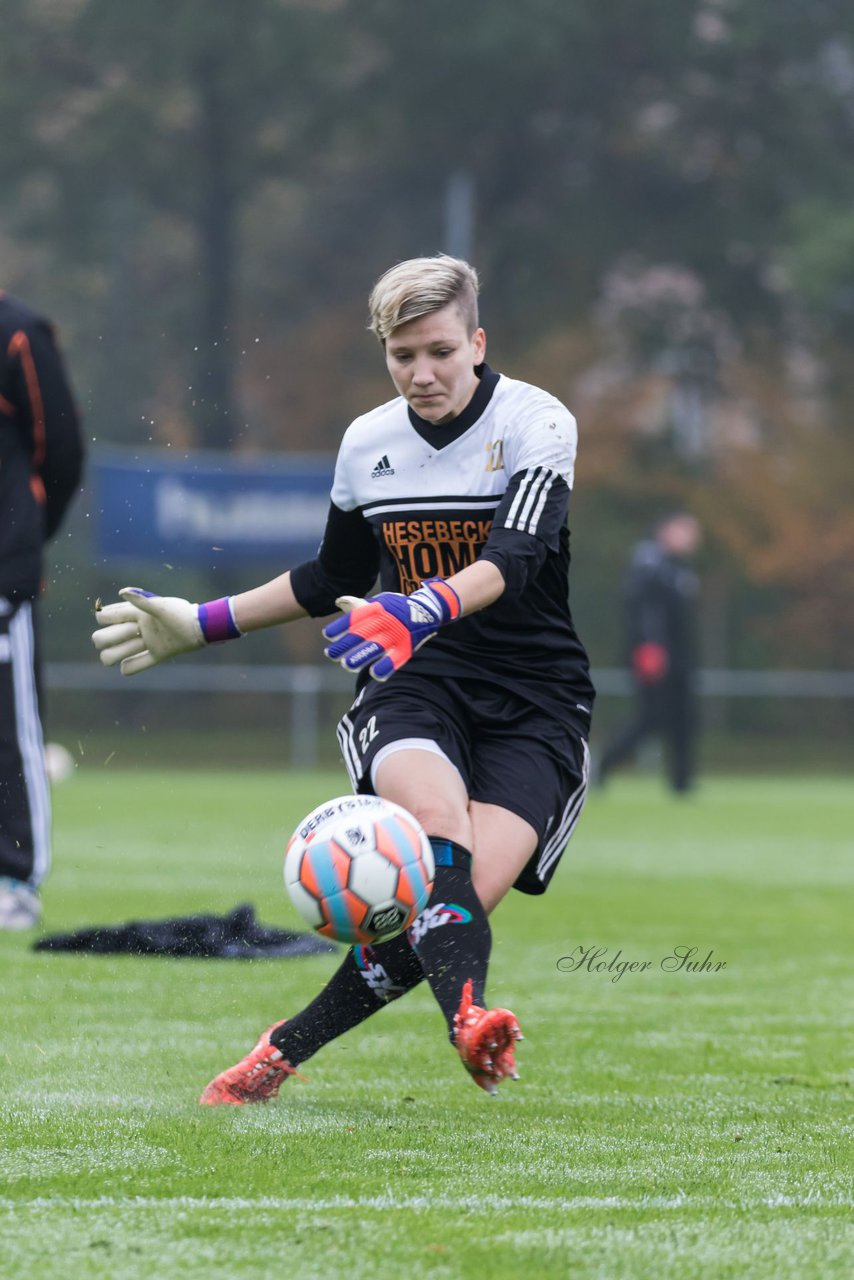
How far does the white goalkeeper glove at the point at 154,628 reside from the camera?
4.64 meters

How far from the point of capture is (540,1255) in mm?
2920

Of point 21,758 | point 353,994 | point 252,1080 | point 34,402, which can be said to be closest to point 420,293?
point 353,994

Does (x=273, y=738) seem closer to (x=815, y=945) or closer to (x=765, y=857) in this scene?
(x=765, y=857)

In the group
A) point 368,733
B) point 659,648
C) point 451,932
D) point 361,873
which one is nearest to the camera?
point 361,873

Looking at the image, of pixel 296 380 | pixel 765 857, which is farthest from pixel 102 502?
pixel 765 857

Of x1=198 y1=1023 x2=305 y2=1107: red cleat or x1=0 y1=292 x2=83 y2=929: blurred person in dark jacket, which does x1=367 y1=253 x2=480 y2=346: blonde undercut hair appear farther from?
x1=0 y1=292 x2=83 y2=929: blurred person in dark jacket

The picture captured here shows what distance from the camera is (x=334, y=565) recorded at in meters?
4.73

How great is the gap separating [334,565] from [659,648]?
489 inches

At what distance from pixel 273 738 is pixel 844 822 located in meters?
9.44

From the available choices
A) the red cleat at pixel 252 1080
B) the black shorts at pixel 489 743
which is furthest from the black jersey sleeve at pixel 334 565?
the red cleat at pixel 252 1080

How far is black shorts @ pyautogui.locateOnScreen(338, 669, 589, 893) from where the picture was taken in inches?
171

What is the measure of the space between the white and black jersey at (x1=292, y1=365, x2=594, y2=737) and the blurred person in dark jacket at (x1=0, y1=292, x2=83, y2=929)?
8.59 feet

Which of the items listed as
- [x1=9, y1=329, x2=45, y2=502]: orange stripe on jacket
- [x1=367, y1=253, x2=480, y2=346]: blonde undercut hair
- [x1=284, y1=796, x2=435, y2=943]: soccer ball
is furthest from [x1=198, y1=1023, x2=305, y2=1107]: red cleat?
[x1=9, y1=329, x2=45, y2=502]: orange stripe on jacket

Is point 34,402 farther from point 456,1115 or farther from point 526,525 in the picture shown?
point 456,1115
